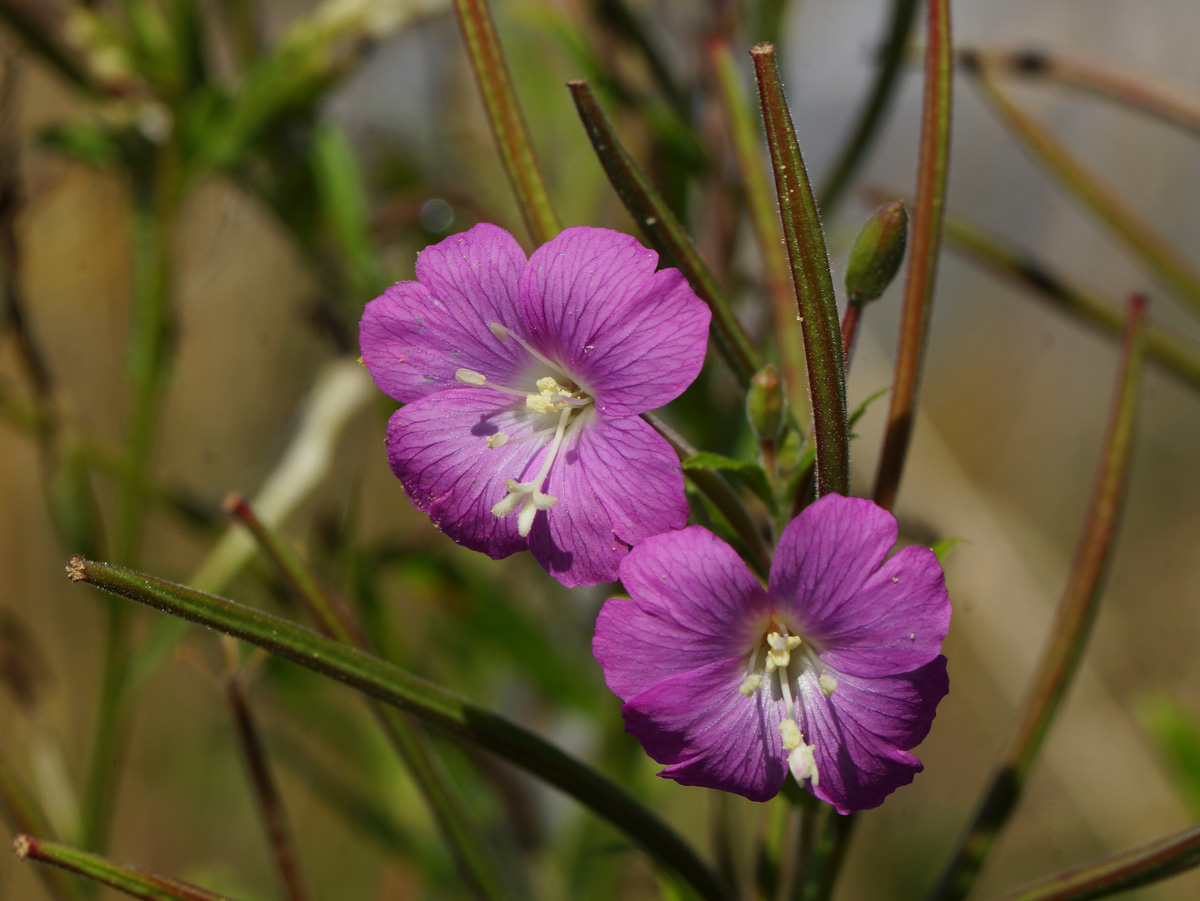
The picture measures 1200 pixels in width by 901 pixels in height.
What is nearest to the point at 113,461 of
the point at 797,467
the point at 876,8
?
the point at 797,467

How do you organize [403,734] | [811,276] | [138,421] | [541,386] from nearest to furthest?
[811,276]
[541,386]
[403,734]
[138,421]

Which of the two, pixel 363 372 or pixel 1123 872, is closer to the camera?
pixel 1123 872

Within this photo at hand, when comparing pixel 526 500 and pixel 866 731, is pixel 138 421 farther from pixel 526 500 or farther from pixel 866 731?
pixel 866 731

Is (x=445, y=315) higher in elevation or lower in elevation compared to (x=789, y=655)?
higher

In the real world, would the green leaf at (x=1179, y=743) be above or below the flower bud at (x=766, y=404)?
→ below

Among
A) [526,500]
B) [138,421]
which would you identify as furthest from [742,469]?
[138,421]

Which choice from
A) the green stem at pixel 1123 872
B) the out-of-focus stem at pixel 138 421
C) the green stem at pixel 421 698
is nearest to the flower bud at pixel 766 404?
the green stem at pixel 421 698

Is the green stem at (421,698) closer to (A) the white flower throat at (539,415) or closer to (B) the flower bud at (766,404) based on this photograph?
(A) the white flower throat at (539,415)

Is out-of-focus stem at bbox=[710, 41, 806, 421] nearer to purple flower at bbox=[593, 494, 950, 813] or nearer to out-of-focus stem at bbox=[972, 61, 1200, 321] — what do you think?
purple flower at bbox=[593, 494, 950, 813]
